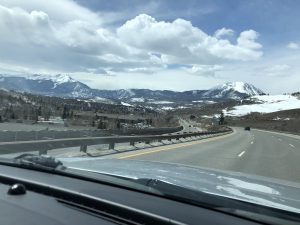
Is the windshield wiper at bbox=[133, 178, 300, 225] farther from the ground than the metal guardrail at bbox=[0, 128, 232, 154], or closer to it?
farther from the ground

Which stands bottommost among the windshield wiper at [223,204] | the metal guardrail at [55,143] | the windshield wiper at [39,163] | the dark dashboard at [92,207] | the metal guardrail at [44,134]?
the metal guardrail at [44,134]

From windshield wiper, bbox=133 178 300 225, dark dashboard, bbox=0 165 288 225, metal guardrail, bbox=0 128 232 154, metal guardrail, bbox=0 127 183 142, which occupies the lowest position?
metal guardrail, bbox=0 127 183 142

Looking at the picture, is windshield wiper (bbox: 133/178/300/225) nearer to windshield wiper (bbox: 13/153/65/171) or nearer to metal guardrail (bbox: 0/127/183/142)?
windshield wiper (bbox: 13/153/65/171)

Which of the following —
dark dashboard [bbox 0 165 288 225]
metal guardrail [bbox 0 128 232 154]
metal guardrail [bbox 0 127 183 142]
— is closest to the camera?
dark dashboard [bbox 0 165 288 225]

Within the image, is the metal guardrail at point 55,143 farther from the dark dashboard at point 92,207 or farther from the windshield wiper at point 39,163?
the dark dashboard at point 92,207

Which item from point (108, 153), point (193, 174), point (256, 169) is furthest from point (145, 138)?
point (193, 174)

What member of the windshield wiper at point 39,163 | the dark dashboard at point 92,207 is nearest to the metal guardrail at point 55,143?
the windshield wiper at point 39,163

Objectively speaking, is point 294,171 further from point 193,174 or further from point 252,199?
point 252,199

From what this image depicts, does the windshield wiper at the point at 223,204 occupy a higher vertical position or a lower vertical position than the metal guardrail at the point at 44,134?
higher

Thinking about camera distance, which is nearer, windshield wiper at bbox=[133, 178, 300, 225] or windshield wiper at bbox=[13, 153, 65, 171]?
windshield wiper at bbox=[133, 178, 300, 225]

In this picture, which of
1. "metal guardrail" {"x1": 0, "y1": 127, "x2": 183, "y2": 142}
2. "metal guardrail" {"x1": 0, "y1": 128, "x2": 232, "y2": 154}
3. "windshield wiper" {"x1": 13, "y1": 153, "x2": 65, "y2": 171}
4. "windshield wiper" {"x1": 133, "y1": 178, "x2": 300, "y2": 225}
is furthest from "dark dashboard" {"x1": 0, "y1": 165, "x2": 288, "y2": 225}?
"metal guardrail" {"x1": 0, "y1": 127, "x2": 183, "y2": 142}

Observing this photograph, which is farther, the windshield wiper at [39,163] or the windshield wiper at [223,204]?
the windshield wiper at [39,163]

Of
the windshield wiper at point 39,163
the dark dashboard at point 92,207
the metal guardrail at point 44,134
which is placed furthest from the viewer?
the metal guardrail at point 44,134

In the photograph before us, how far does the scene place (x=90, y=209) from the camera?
274 centimetres
